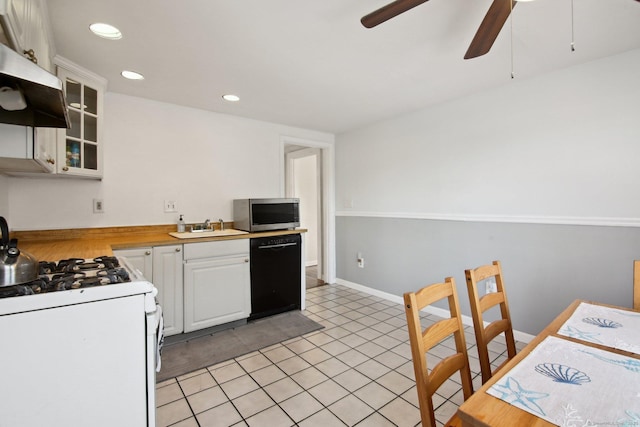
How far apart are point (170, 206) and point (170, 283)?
84cm

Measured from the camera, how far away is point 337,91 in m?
2.69

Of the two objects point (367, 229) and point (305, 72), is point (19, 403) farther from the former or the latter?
point (367, 229)

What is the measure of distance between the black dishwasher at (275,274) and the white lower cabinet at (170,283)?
0.67 meters

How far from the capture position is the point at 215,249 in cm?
→ 273

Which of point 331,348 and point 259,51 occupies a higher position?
point 259,51

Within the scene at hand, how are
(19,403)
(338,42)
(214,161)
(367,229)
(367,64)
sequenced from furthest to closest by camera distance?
1. (367,229)
2. (214,161)
3. (367,64)
4. (338,42)
5. (19,403)

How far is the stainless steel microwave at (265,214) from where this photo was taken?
307 cm

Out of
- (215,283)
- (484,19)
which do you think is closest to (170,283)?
(215,283)

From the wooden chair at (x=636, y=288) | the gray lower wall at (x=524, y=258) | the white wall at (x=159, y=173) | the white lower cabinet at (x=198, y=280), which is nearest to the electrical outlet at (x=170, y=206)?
the white wall at (x=159, y=173)

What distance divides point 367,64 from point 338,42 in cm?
36

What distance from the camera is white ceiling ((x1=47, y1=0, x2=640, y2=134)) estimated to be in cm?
157

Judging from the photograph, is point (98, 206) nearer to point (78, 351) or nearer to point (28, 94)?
point (28, 94)

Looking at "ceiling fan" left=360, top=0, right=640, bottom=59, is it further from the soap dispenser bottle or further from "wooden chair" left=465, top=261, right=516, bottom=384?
the soap dispenser bottle

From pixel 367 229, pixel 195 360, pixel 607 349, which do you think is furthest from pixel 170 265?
pixel 607 349
